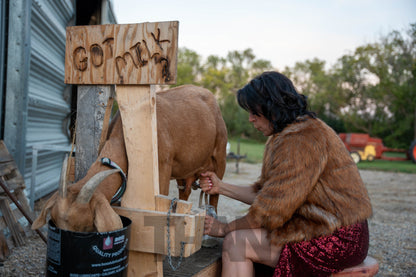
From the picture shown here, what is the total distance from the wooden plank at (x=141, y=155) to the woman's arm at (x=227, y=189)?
916mm

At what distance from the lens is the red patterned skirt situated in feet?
7.71

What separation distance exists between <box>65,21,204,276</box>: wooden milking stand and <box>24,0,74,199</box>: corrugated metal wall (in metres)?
3.22

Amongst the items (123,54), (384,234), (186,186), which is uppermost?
(123,54)

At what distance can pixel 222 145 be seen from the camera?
4.60m

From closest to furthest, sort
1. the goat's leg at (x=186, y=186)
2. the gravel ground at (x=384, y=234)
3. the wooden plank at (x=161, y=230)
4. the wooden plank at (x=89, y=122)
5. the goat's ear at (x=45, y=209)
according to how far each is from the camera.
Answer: the goat's ear at (x=45, y=209) → the wooden plank at (x=161, y=230) → the wooden plank at (x=89, y=122) → the gravel ground at (x=384, y=234) → the goat's leg at (x=186, y=186)

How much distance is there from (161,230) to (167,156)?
3.94 ft

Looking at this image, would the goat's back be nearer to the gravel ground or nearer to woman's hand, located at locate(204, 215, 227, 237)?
woman's hand, located at locate(204, 215, 227, 237)

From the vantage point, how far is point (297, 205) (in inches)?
89.8

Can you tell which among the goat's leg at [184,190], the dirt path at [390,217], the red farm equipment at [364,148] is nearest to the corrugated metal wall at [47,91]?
the goat's leg at [184,190]

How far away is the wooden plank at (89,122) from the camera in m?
2.35

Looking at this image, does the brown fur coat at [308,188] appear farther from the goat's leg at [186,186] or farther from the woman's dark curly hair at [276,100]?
the goat's leg at [186,186]

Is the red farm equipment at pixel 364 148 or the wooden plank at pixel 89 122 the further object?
the red farm equipment at pixel 364 148

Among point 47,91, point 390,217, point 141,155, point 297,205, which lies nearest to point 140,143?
point 141,155

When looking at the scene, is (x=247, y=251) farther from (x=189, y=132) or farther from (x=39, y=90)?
(x=39, y=90)
